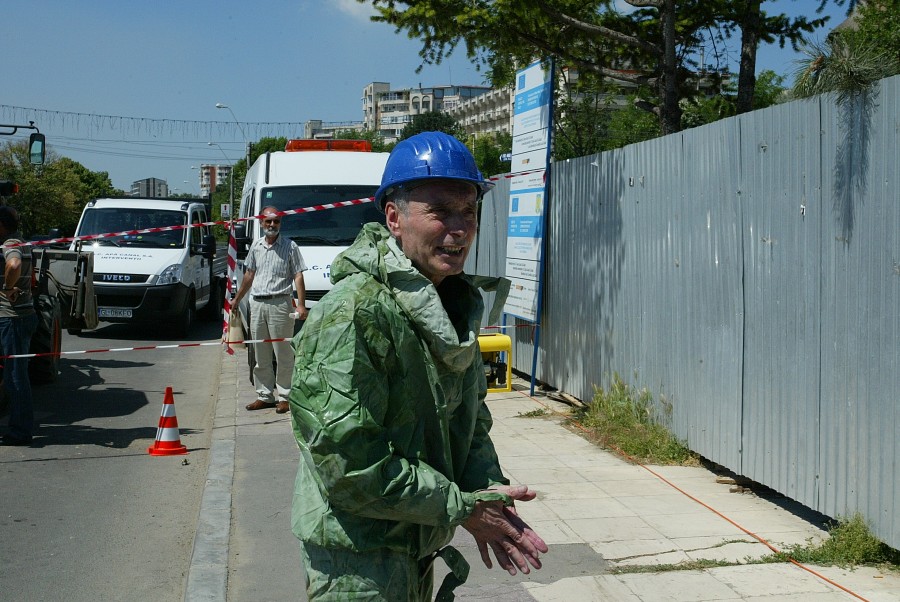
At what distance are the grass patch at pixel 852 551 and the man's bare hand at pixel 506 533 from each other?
3309 millimetres

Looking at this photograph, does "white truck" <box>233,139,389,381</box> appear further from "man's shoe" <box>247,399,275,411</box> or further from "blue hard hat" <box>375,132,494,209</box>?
"blue hard hat" <box>375,132,494,209</box>

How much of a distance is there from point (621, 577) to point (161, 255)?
13.3m

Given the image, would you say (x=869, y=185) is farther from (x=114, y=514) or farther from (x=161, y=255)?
(x=161, y=255)

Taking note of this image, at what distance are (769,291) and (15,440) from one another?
21.4ft

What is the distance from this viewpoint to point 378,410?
2.19 m

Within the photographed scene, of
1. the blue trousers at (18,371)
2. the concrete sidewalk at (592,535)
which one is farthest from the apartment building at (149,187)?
the concrete sidewalk at (592,535)

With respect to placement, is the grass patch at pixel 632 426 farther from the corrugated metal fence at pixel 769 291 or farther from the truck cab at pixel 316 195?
the truck cab at pixel 316 195

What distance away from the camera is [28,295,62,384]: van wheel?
10.9 metres

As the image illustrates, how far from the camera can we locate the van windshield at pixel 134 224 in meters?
17.1

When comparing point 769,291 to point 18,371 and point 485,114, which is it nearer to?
point 18,371

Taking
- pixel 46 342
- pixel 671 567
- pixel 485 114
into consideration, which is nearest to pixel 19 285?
pixel 46 342

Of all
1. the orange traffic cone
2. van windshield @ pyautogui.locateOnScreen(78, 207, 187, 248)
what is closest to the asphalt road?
the orange traffic cone

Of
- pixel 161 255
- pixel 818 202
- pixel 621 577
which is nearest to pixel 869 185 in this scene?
pixel 818 202

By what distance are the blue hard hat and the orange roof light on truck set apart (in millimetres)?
11499
